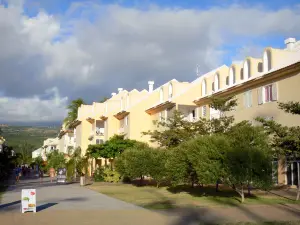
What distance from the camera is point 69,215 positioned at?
15.1 meters

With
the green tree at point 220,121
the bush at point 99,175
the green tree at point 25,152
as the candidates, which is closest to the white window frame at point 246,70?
the green tree at point 220,121

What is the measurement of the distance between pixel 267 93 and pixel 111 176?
1691 centimetres

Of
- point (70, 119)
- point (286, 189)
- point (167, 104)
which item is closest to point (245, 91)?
point (286, 189)

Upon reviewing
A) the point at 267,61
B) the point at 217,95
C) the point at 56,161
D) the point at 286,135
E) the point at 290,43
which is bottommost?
the point at 56,161

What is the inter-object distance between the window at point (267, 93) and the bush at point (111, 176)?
1532cm

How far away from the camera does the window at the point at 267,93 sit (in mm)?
29886

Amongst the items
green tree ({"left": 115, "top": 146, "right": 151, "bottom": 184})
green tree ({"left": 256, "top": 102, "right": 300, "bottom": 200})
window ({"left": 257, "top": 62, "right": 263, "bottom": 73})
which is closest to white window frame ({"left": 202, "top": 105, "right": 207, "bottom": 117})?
window ({"left": 257, "top": 62, "right": 263, "bottom": 73})

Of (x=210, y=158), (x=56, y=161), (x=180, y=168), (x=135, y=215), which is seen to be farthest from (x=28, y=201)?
(x=56, y=161)

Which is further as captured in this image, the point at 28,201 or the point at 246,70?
the point at 246,70

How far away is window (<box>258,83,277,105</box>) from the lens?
29886mm

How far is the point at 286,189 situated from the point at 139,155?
34.7 ft

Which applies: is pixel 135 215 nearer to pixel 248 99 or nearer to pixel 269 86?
pixel 269 86

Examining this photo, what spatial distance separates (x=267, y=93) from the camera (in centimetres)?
3092

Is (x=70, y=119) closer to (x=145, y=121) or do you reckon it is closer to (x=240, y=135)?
(x=145, y=121)
